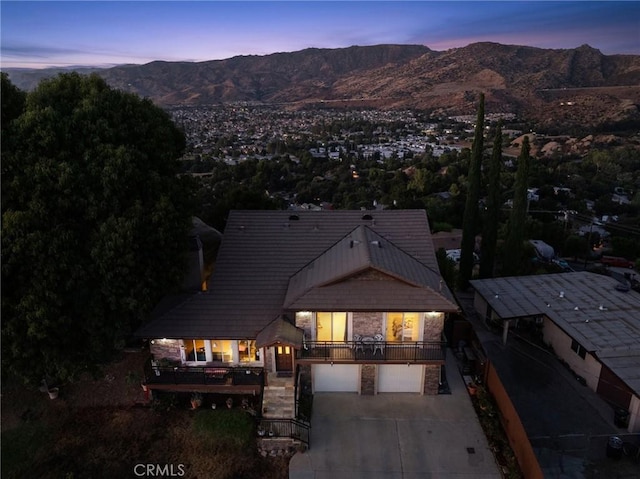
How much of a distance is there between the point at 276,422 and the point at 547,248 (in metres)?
38.2

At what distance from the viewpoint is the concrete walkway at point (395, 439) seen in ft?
52.0

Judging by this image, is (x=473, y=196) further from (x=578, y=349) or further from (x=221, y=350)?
(x=221, y=350)

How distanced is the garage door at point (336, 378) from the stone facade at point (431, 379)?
2967mm

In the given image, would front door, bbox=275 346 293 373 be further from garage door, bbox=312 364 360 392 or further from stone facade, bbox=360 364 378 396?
stone facade, bbox=360 364 378 396

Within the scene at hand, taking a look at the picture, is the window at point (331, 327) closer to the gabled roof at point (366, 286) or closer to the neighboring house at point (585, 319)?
the gabled roof at point (366, 286)

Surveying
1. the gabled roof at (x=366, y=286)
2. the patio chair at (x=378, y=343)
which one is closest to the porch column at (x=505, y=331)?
the gabled roof at (x=366, y=286)

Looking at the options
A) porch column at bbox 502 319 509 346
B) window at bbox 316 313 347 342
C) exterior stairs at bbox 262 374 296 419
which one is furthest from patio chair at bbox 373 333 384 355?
porch column at bbox 502 319 509 346

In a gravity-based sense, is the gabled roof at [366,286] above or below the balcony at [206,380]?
above

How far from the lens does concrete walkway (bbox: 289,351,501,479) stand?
15.9 m

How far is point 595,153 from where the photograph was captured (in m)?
94.9

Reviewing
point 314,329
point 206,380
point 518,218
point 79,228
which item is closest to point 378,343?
point 314,329

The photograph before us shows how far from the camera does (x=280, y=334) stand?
17766 millimetres

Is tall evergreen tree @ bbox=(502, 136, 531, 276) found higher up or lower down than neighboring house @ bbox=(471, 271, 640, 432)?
higher up

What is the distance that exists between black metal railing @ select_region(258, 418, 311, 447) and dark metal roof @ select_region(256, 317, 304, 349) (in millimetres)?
2822
